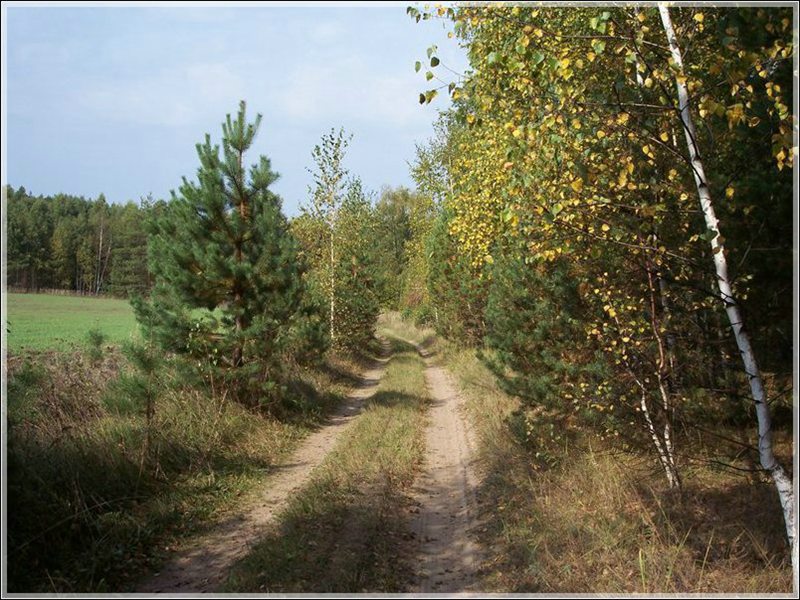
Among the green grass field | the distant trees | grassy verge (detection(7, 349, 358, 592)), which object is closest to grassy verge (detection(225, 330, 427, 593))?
grassy verge (detection(7, 349, 358, 592))

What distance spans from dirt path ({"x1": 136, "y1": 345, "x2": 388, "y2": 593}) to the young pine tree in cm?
202

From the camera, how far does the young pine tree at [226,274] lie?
10.6m

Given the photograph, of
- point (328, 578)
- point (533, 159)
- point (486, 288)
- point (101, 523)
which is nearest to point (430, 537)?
point (328, 578)

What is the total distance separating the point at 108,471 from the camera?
677 cm

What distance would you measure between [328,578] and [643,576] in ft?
8.52

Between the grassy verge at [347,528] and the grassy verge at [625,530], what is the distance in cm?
106

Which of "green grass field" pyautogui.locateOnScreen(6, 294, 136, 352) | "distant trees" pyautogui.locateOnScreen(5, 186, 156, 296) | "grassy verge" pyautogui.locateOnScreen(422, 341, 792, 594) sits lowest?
"grassy verge" pyautogui.locateOnScreen(422, 341, 792, 594)

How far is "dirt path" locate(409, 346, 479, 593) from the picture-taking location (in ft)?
18.4

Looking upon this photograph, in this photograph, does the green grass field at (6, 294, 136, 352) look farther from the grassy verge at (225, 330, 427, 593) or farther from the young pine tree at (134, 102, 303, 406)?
the grassy verge at (225, 330, 427, 593)

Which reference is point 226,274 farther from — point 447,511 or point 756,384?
point 756,384

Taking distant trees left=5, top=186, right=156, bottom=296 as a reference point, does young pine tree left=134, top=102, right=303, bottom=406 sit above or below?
below

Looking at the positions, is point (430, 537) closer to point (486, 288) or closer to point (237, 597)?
point (237, 597)

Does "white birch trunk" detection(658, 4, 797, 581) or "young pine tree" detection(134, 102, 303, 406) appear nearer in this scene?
"white birch trunk" detection(658, 4, 797, 581)

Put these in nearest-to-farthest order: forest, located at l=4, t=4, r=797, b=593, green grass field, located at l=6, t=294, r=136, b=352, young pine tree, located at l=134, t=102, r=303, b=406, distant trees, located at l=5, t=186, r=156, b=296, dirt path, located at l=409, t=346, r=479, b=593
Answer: forest, located at l=4, t=4, r=797, b=593 → dirt path, located at l=409, t=346, r=479, b=593 → young pine tree, located at l=134, t=102, r=303, b=406 → green grass field, located at l=6, t=294, r=136, b=352 → distant trees, located at l=5, t=186, r=156, b=296
